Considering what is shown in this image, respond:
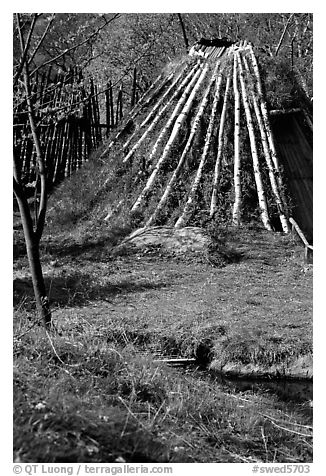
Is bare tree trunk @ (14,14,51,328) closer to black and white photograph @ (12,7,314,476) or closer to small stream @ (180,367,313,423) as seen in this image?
black and white photograph @ (12,7,314,476)

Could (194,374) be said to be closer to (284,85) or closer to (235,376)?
(235,376)

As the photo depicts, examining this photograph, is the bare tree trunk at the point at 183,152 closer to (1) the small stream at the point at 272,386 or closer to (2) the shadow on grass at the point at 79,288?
(2) the shadow on grass at the point at 79,288

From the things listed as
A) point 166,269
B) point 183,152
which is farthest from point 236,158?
point 166,269

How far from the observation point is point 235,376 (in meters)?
5.23

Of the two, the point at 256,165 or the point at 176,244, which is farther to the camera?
the point at 256,165

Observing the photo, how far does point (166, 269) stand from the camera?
24.9 ft

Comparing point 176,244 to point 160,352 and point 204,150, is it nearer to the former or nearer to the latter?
point 204,150

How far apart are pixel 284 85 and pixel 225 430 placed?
26.1ft

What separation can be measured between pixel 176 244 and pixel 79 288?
1584mm

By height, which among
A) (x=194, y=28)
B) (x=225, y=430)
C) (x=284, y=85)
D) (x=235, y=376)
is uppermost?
(x=194, y=28)

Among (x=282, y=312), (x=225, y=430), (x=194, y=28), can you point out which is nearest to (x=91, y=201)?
(x=282, y=312)

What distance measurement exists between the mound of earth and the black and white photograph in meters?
0.02

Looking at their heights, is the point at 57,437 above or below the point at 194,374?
above
